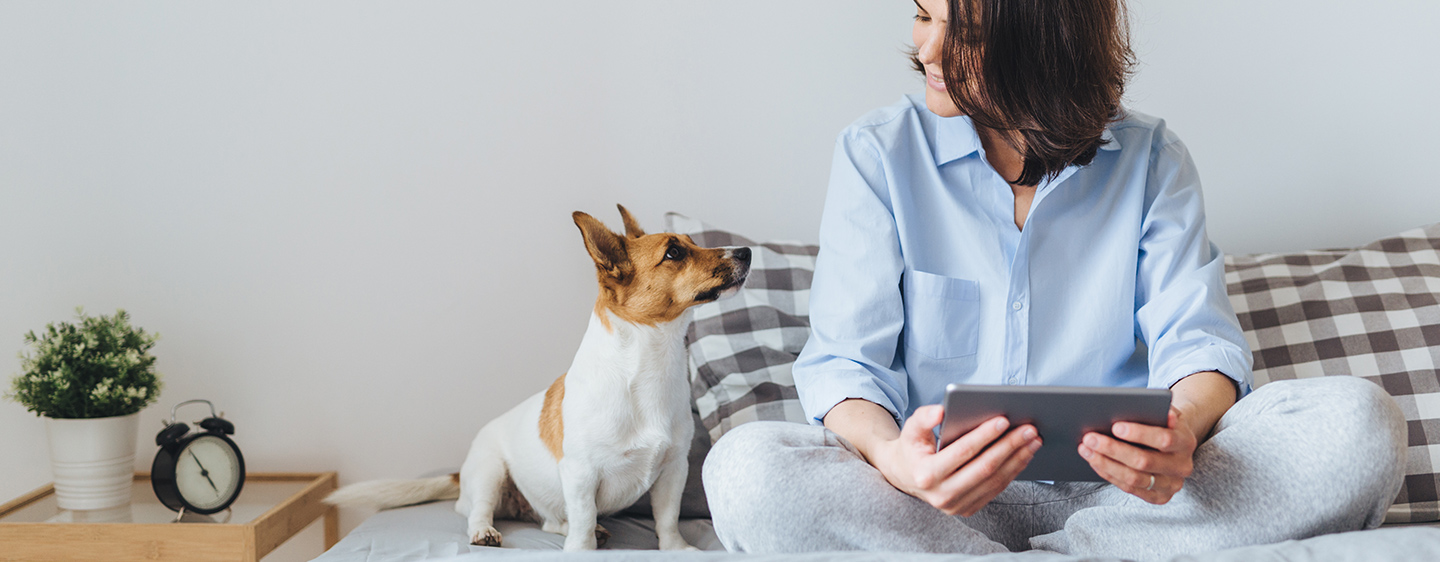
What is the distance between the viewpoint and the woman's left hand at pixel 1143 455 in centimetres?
68

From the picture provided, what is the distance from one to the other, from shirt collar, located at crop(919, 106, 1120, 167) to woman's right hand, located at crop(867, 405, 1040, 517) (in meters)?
0.44

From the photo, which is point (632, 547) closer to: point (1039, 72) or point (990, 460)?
point (990, 460)

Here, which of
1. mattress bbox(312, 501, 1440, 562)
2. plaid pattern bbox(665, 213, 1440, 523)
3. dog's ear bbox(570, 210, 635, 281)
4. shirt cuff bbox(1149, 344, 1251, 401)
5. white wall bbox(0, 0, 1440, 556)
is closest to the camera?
mattress bbox(312, 501, 1440, 562)

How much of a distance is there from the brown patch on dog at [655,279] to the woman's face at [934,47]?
13.6 inches

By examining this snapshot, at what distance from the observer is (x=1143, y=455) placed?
688mm

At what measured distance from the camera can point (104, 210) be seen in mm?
1605

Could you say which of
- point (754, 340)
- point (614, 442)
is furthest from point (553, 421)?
point (754, 340)

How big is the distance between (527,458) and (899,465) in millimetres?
685

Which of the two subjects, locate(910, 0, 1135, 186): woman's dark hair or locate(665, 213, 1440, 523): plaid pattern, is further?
locate(665, 213, 1440, 523): plaid pattern

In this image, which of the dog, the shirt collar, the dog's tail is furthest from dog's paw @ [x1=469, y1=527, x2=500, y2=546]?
the shirt collar

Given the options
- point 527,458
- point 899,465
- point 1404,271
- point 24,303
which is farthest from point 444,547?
point 1404,271

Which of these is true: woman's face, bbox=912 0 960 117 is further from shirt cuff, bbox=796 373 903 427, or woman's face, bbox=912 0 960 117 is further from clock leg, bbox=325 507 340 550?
clock leg, bbox=325 507 340 550

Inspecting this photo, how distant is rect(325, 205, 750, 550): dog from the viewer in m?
1.15

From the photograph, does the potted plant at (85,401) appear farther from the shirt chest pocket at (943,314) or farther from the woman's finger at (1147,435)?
the woman's finger at (1147,435)
